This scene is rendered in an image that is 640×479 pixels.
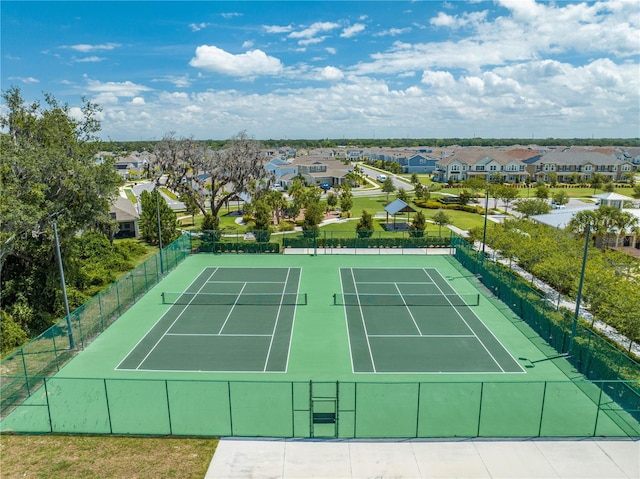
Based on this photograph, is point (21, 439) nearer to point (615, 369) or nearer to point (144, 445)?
point (144, 445)

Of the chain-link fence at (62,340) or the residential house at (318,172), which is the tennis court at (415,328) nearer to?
the chain-link fence at (62,340)

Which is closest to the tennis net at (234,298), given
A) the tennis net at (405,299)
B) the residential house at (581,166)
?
the tennis net at (405,299)

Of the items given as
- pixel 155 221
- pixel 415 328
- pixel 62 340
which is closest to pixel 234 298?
pixel 62 340

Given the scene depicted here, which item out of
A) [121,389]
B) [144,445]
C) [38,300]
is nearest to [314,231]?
[38,300]

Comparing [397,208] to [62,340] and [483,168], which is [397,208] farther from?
[483,168]

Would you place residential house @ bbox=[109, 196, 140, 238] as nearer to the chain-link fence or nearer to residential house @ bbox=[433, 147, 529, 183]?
the chain-link fence
